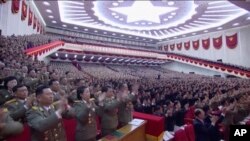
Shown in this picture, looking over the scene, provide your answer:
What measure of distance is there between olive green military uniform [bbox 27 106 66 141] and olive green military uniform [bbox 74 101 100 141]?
328 mm

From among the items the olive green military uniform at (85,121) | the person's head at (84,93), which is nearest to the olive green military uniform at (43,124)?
the olive green military uniform at (85,121)

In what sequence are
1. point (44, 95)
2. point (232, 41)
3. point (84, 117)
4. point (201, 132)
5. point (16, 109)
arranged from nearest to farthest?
point (44, 95) → point (16, 109) → point (84, 117) → point (201, 132) → point (232, 41)

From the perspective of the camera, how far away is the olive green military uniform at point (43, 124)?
6.48 feet

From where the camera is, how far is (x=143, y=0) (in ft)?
45.8

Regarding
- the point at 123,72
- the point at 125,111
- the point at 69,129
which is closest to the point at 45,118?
the point at 69,129

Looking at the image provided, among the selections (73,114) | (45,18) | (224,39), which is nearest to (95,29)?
(45,18)

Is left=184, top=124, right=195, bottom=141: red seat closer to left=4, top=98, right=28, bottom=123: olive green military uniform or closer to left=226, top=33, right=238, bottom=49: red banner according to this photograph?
left=4, top=98, right=28, bottom=123: olive green military uniform

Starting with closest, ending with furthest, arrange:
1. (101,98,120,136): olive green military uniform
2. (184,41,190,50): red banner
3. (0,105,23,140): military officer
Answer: (0,105,23,140): military officer, (101,98,120,136): olive green military uniform, (184,41,190,50): red banner

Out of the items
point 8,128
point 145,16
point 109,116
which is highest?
point 145,16

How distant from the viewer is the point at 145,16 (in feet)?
57.5

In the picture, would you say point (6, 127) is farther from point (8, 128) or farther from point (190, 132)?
point (190, 132)

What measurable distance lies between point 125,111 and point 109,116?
38cm

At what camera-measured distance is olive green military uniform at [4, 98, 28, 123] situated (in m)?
2.46

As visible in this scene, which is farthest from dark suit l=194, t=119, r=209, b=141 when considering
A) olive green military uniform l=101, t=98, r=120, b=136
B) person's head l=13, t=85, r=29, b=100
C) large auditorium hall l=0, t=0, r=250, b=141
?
person's head l=13, t=85, r=29, b=100
